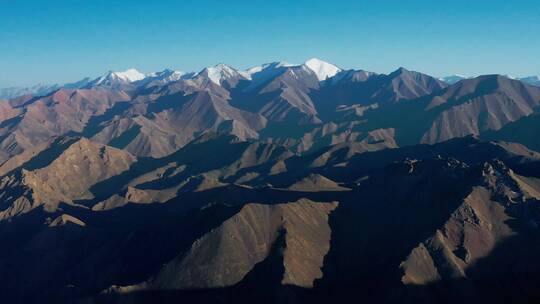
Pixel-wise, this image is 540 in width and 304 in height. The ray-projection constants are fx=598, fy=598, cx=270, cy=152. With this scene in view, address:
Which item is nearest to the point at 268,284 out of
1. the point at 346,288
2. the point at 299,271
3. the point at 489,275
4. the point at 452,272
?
the point at 299,271

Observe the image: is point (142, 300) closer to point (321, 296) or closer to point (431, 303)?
point (321, 296)

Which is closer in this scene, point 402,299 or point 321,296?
point 402,299

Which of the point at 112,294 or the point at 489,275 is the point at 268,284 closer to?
the point at 112,294

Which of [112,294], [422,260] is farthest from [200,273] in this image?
Result: [422,260]

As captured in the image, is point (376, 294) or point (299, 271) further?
point (299, 271)

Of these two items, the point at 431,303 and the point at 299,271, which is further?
the point at 299,271

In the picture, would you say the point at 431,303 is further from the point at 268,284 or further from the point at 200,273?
the point at 200,273

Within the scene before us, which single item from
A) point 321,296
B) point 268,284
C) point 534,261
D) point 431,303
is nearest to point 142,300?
point 268,284
